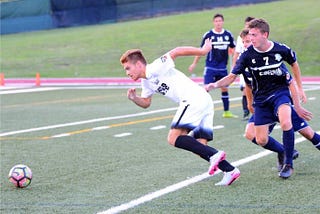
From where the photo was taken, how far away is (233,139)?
11594mm

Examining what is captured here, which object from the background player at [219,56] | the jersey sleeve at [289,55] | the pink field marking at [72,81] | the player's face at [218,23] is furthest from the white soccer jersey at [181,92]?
the pink field marking at [72,81]

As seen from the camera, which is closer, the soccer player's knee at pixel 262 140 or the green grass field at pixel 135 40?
the soccer player's knee at pixel 262 140

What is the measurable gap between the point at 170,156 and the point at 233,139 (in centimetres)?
174

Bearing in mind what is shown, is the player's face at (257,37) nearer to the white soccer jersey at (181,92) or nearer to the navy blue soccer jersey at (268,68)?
the navy blue soccer jersey at (268,68)

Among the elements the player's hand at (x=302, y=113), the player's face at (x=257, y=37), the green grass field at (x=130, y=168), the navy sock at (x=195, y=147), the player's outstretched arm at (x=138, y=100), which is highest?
the player's face at (x=257, y=37)

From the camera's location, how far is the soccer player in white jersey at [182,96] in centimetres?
791

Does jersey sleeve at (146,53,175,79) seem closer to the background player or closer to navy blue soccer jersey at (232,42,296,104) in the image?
navy blue soccer jersey at (232,42,296,104)

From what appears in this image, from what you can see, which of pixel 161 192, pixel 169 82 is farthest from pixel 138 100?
pixel 161 192

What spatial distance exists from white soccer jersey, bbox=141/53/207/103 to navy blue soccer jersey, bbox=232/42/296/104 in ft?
1.99

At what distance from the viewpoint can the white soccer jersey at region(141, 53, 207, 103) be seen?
26.0 ft

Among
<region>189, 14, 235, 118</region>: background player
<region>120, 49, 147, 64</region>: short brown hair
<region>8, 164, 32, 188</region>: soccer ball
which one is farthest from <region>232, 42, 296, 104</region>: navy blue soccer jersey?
<region>189, 14, 235, 118</region>: background player

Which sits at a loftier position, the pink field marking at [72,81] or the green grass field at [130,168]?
the green grass field at [130,168]

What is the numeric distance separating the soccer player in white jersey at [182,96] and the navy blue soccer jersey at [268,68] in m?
0.51

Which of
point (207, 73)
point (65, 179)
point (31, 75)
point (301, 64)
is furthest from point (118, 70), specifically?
point (65, 179)
